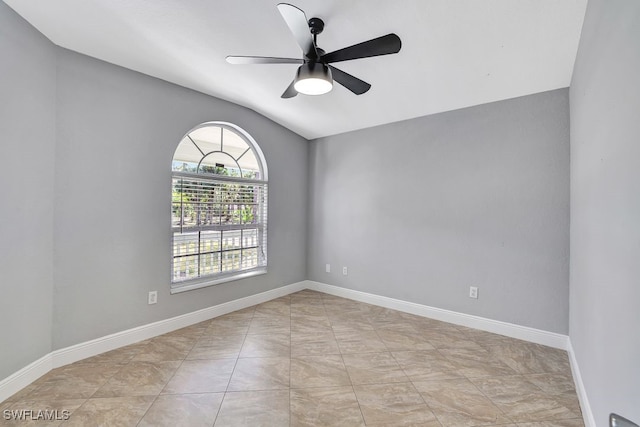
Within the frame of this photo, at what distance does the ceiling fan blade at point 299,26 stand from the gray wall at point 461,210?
1980 millimetres

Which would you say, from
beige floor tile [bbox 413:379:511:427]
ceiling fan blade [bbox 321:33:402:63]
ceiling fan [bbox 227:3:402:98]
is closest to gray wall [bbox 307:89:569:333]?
beige floor tile [bbox 413:379:511:427]

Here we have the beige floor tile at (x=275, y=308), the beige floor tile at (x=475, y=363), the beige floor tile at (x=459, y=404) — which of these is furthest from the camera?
the beige floor tile at (x=275, y=308)

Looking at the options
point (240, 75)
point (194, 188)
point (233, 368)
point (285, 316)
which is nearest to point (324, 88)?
point (240, 75)

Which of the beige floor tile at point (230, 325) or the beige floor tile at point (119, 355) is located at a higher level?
the beige floor tile at point (230, 325)

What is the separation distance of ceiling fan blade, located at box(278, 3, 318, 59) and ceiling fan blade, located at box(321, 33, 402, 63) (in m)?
0.10

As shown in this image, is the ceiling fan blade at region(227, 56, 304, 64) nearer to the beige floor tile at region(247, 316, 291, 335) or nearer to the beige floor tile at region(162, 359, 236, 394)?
the beige floor tile at region(162, 359, 236, 394)

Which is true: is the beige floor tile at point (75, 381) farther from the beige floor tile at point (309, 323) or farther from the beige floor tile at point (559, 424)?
the beige floor tile at point (559, 424)

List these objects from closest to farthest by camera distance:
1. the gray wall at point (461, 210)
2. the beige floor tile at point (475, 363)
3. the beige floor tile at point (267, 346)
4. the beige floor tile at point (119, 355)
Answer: the beige floor tile at point (475, 363), the beige floor tile at point (119, 355), the beige floor tile at point (267, 346), the gray wall at point (461, 210)

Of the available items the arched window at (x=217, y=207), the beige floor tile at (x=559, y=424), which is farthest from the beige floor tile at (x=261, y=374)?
the beige floor tile at (x=559, y=424)

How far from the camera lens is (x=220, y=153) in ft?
11.0

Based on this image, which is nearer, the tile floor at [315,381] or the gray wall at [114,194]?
the tile floor at [315,381]

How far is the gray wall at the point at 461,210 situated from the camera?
8.33 ft

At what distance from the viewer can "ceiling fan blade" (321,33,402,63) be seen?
1571mm

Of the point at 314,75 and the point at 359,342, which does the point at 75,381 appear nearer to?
the point at 359,342
